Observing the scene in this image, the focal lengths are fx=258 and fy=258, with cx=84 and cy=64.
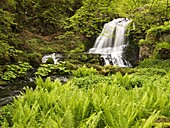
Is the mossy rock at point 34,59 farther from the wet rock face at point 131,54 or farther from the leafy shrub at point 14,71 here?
the wet rock face at point 131,54

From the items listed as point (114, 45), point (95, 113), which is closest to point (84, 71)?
point (95, 113)

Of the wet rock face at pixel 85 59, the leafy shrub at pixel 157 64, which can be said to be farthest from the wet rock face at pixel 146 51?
the wet rock face at pixel 85 59

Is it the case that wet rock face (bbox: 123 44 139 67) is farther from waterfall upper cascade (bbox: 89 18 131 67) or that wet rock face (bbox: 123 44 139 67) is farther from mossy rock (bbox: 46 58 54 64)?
mossy rock (bbox: 46 58 54 64)

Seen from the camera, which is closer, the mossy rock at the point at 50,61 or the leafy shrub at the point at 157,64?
the leafy shrub at the point at 157,64

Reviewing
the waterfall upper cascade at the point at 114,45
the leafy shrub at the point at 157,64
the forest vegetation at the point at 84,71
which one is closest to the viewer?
the forest vegetation at the point at 84,71

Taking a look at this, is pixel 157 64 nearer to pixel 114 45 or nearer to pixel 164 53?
pixel 164 53

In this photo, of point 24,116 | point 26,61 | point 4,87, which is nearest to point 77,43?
point 26,61

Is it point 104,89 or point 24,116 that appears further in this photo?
point 104,89

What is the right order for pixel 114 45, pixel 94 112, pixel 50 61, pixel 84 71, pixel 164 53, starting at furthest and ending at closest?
pixel 114 45 < pixel 50 61 < pixel 164 53 < pixel 84 71 < pixel 94 112

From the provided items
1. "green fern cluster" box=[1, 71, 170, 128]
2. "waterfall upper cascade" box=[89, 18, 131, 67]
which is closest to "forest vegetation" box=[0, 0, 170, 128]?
"green fern cluster" box=[1, 71, 170, 128]

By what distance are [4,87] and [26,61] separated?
5.05m

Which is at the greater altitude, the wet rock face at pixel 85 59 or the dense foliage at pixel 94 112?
the dense foliage at pixel 94 112

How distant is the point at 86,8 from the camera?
363 inches

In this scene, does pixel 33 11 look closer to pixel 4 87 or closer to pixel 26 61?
pixel 26 61
